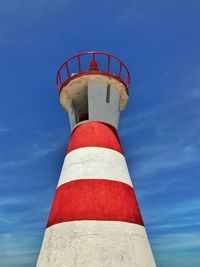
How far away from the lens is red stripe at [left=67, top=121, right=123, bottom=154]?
30.7 ft

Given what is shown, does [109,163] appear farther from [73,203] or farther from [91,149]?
[73,203]

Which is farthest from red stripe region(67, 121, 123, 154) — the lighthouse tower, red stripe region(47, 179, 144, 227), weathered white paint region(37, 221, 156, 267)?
weathered white paint region(37, 221, 156, 267)

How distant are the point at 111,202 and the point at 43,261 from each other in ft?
8.63

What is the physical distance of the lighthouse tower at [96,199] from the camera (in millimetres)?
6871

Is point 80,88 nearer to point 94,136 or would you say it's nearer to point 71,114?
point 71,114

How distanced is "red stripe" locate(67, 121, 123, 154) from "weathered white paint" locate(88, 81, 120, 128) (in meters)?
0.30

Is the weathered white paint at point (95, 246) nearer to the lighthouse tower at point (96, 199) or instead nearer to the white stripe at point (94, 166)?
the lighthouse tower at point (96, 199)

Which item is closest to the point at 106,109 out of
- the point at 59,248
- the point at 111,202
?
the point at 111,202

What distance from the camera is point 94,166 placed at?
845 centimetres

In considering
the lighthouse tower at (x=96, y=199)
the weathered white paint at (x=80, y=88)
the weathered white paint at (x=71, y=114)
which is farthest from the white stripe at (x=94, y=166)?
the weathered white paint at (x=80, y=88)

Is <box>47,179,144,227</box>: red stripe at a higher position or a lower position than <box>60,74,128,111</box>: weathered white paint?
lower

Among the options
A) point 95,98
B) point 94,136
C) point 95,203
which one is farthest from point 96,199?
point 95,98

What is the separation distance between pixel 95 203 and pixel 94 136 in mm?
2783

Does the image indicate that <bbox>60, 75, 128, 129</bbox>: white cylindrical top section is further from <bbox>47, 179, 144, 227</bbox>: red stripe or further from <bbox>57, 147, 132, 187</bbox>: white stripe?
<bbox>47, 179, 144, 227</bbox>: red stripe
